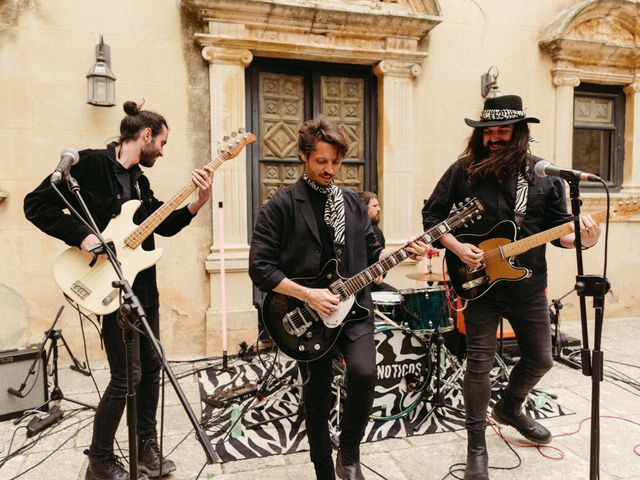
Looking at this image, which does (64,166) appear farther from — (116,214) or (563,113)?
(563,113)

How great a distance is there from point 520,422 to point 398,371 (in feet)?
3.00

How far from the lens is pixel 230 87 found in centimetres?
542

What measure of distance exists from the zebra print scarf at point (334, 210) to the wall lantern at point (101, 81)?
3191 millimetres

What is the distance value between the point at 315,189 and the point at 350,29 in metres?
3.64

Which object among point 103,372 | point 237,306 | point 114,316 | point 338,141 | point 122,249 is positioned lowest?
point 103,372

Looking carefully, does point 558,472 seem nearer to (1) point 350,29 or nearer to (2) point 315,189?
(2) point 315,189

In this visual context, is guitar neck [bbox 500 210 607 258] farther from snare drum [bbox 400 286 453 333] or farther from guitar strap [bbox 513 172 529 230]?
snare drum [bbox 400 286 453 333]

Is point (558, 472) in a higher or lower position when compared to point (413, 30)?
lower

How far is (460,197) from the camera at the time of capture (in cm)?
311

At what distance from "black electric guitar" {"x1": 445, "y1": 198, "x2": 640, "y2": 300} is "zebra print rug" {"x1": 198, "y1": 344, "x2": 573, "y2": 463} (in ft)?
3.33

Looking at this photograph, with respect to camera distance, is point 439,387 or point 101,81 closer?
point 439,387

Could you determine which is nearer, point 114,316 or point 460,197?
point 114,316

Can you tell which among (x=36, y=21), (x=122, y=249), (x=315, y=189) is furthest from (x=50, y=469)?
(x=36, y=21)

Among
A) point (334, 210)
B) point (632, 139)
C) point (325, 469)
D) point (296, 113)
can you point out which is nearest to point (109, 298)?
point (334, 210)
